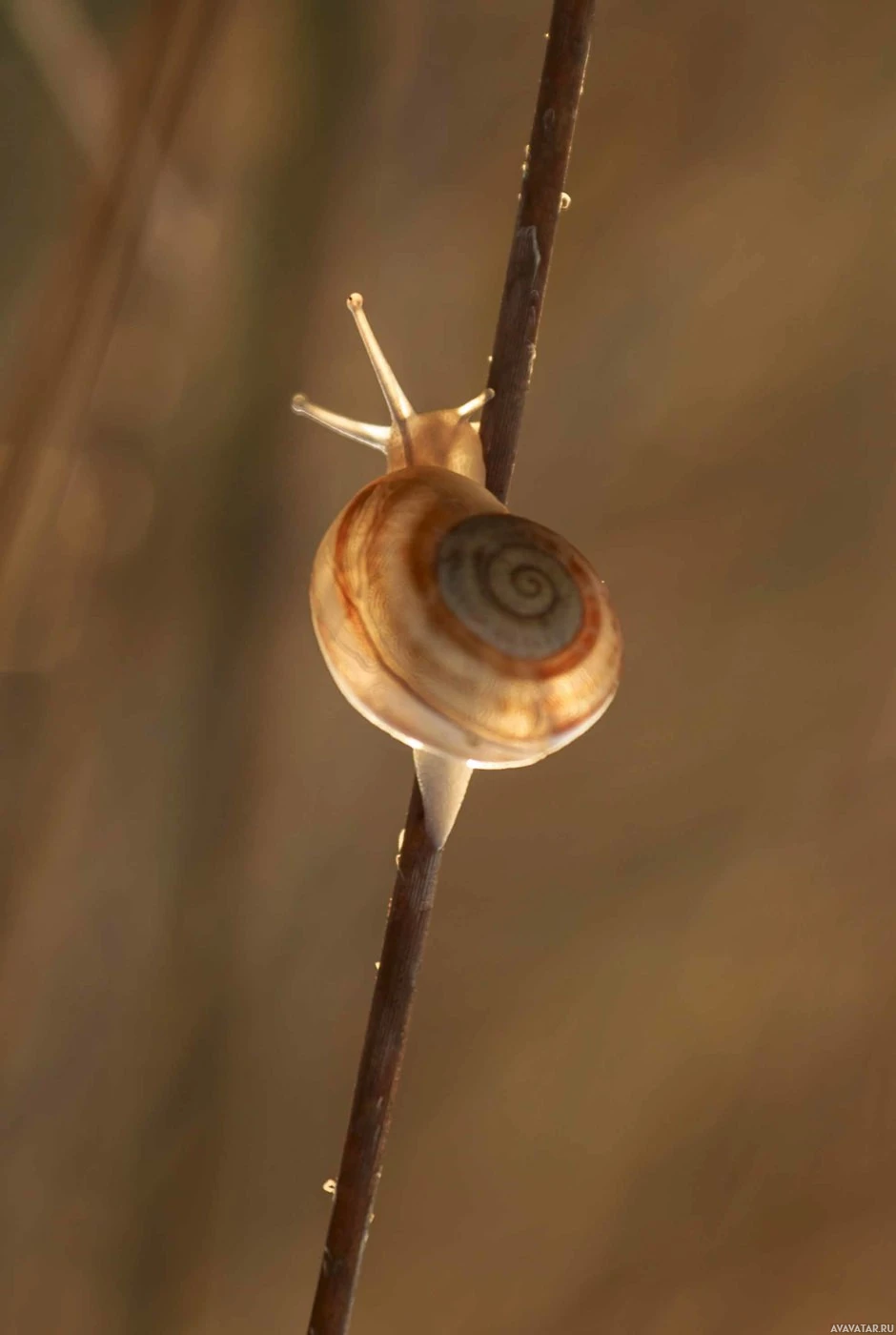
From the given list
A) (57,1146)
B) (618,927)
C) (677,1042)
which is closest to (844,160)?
(618,927)

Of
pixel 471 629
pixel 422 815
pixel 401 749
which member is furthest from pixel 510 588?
pixel 401 749

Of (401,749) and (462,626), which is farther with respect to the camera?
(401,749)

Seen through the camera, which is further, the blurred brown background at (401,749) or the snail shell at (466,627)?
the blurred brown background at (401,749)

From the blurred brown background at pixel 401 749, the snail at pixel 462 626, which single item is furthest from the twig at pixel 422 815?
the blurred brown background at pixel 401 749

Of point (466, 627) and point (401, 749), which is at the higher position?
point (466, 627)

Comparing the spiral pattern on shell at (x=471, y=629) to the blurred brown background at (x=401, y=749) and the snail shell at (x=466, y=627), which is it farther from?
the blurred brown background at (x=401, y=749)

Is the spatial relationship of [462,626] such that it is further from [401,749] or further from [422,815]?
[401,749]
